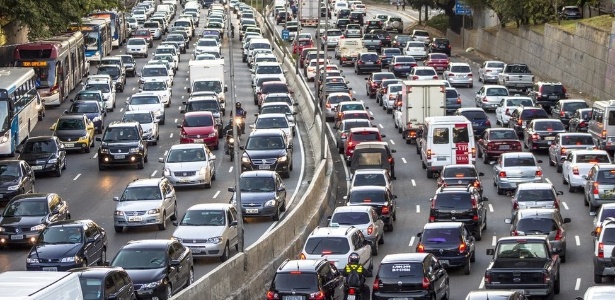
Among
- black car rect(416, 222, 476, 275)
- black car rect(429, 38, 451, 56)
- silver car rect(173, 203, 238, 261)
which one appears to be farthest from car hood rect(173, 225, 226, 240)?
black car rect(429, 38, 451, 56)

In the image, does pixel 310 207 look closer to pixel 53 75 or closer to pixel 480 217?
pixel 480 217

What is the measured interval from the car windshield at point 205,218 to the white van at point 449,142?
16422mm

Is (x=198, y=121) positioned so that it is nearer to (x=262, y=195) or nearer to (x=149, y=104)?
(x=149, y=104)

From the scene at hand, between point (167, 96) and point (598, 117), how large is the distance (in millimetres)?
24991

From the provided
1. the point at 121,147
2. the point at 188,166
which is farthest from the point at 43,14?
the point at 188,166

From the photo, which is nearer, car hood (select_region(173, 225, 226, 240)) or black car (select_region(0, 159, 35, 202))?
car hood (select_region(173, 225, 226, 240))

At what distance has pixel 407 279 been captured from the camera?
104 feet

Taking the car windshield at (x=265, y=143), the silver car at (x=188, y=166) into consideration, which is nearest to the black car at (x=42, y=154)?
the silver car at (x=188, y=166)

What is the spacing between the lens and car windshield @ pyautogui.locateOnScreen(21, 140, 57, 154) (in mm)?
52250

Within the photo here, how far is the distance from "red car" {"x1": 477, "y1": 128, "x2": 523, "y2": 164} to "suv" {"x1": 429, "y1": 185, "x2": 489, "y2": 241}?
1357cm

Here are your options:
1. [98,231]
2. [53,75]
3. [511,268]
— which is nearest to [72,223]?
[98,231]

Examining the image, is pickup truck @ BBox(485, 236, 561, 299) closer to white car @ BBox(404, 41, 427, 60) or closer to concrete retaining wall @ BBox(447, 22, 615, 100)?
concrete retaining wall @ BBox(447, 22, 615, 100)

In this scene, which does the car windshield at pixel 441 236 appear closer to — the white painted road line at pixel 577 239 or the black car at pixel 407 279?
the black car at pixel 407 279

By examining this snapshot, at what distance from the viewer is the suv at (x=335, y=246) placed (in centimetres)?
3553
